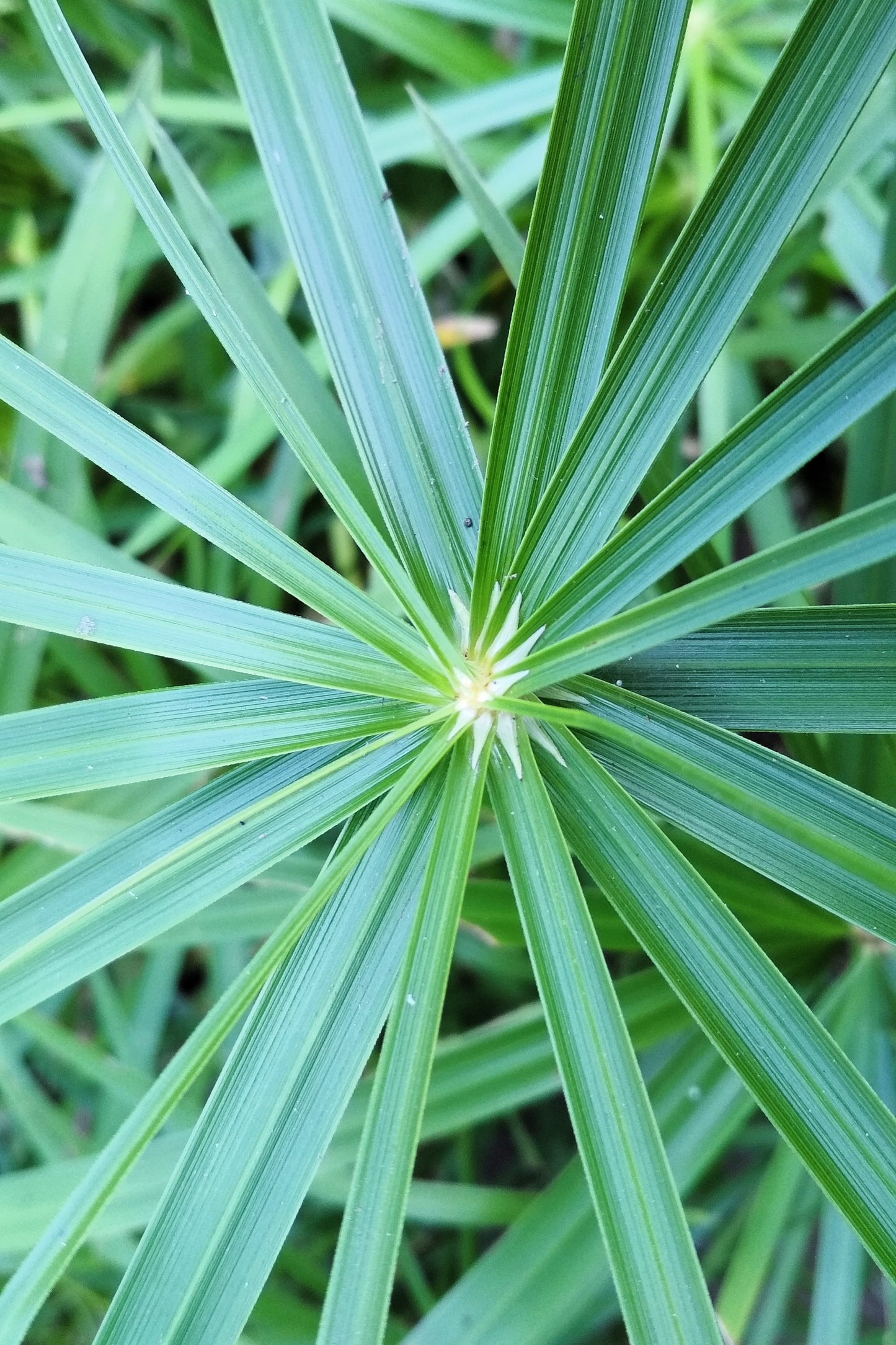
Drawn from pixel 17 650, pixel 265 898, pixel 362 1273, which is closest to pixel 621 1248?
pixel 362 1273

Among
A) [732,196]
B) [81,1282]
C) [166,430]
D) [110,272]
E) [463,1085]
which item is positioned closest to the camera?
[732,196]

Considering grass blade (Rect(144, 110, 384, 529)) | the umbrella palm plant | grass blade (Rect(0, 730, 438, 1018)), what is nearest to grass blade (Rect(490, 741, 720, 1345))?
the umbrella palm plant

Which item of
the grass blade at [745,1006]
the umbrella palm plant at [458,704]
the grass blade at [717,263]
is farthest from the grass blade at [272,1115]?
the grass blade at [717,263]

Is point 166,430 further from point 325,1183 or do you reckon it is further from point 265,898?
point 325,1183

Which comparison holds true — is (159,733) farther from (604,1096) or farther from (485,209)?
(485,209)

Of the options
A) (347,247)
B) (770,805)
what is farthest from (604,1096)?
(347,247)

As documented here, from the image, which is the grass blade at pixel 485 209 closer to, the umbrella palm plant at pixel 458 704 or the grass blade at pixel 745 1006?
the umbrella palm plant at pixel 458 704

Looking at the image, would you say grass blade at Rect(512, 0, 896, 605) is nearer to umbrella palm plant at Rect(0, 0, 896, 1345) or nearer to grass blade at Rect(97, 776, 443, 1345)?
umbrella palm plant at Rect(0, 0, 896, 1345)
